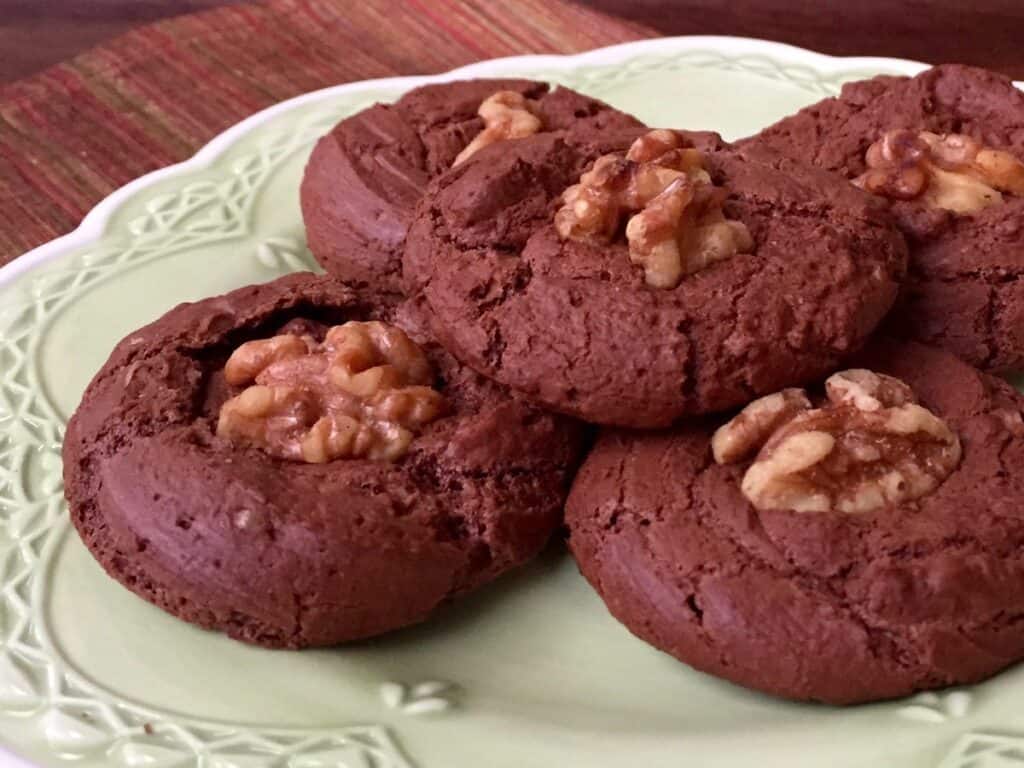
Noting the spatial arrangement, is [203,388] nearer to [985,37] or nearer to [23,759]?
[23,759]

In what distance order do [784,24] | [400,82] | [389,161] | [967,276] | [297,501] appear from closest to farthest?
[297,501], [967,276], [389,161], [400,82], [784,24]

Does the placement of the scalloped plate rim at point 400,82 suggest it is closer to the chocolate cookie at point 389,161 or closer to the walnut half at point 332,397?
the chocolate cookie at point 389,161

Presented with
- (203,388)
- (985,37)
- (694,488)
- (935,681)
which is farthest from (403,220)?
(985,37)

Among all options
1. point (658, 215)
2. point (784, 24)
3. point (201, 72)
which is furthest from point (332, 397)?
point (784, 24)

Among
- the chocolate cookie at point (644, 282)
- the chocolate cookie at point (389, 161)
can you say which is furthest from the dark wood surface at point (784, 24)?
the chocolate cookie at point (644, 282)

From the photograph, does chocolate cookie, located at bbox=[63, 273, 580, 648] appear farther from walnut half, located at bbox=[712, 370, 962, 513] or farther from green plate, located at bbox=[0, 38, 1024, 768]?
walnut half, located at bbox=[712, 370, 962, 513]

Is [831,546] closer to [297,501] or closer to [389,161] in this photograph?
[297,501]

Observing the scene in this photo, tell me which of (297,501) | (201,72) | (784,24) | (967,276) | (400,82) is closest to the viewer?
(297,501)
